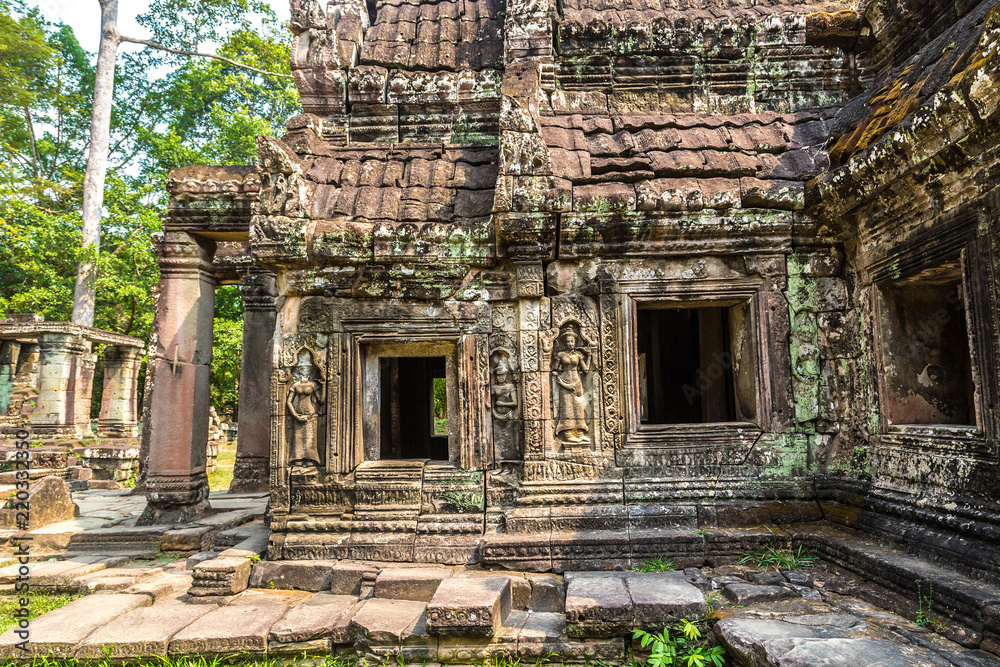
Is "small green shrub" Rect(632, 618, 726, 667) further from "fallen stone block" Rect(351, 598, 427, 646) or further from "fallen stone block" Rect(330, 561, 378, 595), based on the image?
"fallen stone block" Rect(330, 561, 378, 595)

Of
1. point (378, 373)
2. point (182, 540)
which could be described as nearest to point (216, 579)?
point (182, 540)

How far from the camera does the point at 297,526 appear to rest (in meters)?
4.63

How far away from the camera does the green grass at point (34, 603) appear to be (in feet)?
15.0

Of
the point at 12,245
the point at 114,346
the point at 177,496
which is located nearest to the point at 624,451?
the point at 177,496

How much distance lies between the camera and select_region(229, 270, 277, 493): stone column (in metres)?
8.26

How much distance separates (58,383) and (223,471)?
454cm

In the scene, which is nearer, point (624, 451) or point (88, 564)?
point (624, 451)

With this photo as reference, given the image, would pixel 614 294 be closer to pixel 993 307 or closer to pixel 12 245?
pixel 993 307

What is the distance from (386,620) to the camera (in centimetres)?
372

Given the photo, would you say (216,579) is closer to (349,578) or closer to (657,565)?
(349,578)

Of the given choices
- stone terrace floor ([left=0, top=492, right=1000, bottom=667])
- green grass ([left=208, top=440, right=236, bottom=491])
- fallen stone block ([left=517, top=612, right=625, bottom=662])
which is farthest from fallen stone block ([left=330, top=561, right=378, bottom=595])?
green grass ([left=208, top=440, right=236, bottom=491])

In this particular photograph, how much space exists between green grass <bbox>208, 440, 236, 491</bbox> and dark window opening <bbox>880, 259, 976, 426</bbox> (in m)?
8.57

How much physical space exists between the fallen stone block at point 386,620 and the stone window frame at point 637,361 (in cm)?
212

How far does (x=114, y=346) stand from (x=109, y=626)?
593 inches
